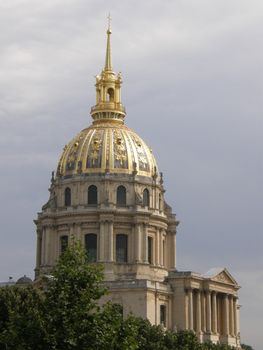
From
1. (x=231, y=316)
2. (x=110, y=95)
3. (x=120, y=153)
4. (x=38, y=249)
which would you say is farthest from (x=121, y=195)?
(x=231, y=316)

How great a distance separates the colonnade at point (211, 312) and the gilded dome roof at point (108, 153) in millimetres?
17154

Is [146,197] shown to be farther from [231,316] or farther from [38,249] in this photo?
[231,316]

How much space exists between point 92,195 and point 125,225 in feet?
19.0

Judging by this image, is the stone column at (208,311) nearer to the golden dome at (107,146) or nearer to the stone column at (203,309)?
the stone column at (203,309)

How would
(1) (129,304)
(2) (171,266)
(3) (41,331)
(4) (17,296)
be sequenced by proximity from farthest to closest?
(2) (171,266) < (1) (129,304) < (4) (17,296) < (3) (41,331)

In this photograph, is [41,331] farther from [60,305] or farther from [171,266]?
[171,266]

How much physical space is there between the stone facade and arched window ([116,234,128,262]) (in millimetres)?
122

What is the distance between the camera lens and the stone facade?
107m

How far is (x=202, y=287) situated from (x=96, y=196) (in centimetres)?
1735

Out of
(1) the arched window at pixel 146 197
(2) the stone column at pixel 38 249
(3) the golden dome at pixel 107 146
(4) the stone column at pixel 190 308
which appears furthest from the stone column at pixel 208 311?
(2) the stone column at pixel 38 249

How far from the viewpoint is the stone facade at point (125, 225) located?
4205 inches

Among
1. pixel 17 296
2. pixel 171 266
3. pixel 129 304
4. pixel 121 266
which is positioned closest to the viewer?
pixel 17 296

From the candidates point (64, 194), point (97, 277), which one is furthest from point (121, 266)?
point (97, 277)

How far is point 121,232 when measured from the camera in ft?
363
